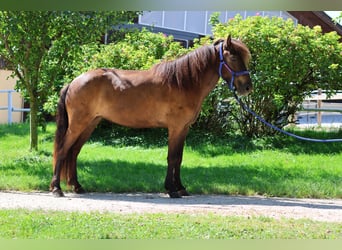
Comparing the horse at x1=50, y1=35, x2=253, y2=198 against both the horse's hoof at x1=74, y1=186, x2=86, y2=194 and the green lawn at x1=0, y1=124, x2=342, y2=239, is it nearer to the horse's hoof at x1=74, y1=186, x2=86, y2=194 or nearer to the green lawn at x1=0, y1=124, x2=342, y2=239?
the horse's hoof at x1=74, y1=186, x2=86, y2=194

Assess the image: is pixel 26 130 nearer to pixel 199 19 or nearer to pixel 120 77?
pixel 199 19

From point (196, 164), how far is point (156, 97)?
280cm

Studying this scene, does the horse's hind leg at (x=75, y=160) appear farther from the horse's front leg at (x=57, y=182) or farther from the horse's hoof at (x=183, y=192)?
the horse's hoof at (x=183, y=192)

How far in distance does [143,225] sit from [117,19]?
525cm

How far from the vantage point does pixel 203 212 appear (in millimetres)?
5793

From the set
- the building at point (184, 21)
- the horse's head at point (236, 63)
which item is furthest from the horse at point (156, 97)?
the building at point (184, 21)

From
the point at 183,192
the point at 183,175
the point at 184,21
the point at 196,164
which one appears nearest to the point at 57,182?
the point at 183,192

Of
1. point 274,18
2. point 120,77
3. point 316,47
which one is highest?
point 274,18

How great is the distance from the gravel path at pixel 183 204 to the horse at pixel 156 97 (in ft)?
1.14

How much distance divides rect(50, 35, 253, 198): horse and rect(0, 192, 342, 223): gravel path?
1.14ft

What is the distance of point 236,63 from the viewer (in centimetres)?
674

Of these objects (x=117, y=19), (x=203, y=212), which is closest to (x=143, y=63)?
(x=117, y=19)

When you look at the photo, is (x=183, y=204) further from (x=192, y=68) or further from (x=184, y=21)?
(x=184, y=21)

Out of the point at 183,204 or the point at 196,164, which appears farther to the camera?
the point at 196,164
